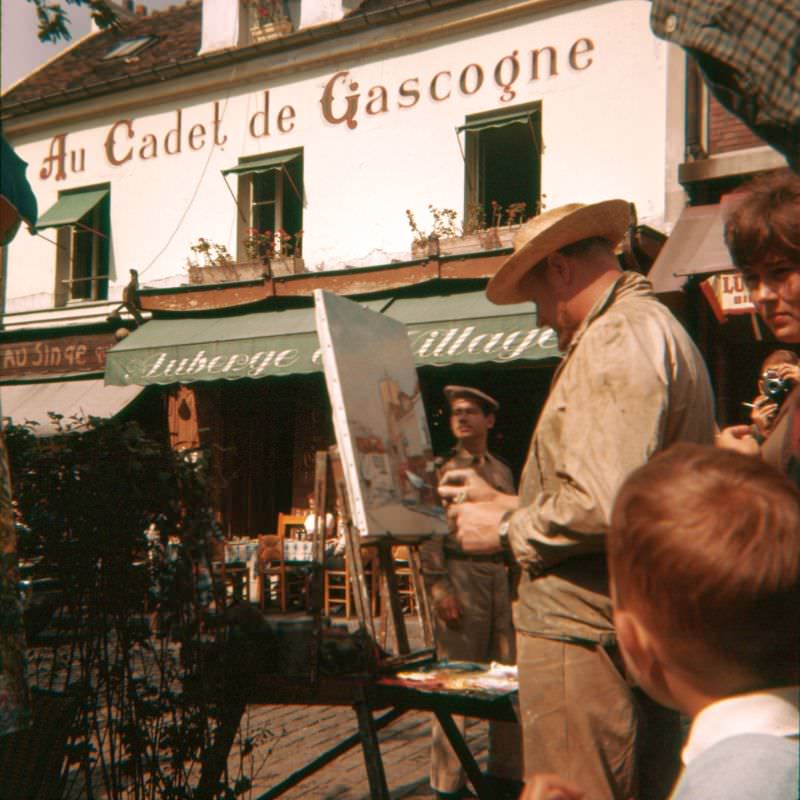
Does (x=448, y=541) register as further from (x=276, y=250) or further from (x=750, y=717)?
(x=276, y=250)

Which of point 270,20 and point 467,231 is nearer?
point 467,231

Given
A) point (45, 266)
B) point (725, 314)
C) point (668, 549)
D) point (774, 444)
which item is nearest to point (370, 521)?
point (774, 444)

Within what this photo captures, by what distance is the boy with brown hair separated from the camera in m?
1.29

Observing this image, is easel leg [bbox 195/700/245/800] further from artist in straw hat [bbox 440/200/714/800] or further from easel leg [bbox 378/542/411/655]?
artist in straw hat [bbox 440/200/714/800]

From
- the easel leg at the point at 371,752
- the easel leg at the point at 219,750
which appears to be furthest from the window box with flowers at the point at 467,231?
the easel leg at the point at 371,752

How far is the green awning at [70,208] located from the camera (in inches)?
594

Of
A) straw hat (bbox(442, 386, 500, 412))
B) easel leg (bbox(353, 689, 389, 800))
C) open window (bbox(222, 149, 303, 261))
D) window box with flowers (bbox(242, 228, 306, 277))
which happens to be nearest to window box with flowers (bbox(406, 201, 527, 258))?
window box with flowers (bbox(242, 228, 306, 277))

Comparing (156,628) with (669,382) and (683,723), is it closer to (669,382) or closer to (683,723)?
(683,723)

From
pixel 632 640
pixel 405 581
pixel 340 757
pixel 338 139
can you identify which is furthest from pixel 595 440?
pixel 338 139

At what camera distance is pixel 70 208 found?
15500 mm

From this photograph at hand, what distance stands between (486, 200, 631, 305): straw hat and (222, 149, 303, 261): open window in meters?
11.1

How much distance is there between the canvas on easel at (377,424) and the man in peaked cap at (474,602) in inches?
38.1

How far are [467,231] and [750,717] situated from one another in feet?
37.0

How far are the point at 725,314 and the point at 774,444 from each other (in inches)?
340
